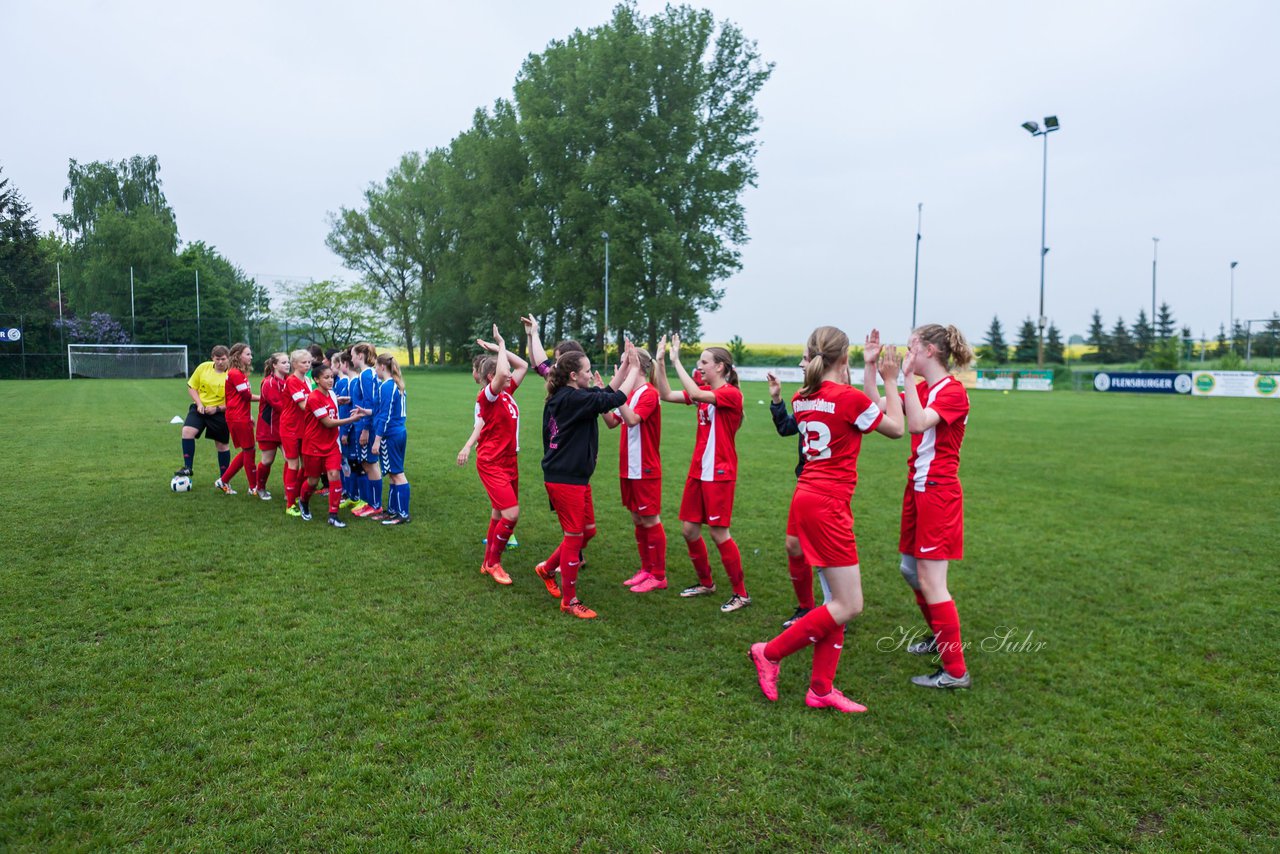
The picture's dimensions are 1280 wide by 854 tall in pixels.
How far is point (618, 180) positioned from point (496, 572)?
138ft

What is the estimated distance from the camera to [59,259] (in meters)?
58.2

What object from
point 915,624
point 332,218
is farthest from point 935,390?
point 332,218

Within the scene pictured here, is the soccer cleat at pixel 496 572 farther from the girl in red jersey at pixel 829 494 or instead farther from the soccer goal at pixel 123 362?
the soccer goal at pixel 123 362

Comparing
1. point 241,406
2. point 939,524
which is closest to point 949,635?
point 939,524

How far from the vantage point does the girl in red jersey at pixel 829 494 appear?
13.0ft

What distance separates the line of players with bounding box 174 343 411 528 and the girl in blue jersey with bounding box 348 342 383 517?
0.04 feet

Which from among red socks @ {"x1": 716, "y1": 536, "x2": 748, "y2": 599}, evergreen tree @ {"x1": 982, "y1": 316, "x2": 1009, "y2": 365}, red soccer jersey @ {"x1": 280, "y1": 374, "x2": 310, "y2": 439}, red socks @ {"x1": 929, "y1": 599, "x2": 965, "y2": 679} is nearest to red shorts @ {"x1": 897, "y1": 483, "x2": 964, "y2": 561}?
red socks @ {"x1": 929, "y1": 599, "x2": 965, "y2": 679}

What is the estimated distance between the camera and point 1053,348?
202 ft

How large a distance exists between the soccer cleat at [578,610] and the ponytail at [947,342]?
2935mm

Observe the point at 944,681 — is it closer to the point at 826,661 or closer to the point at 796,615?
the point at 826,661

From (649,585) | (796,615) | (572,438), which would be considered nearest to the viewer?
(572,438)

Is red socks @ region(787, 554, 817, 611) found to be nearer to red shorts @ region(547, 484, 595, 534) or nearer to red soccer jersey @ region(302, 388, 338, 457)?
red shorts @ region(547, 484, 595, 534)

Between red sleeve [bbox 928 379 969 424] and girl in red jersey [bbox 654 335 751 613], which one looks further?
girl in red jersey [bbox 654 335 751 613]

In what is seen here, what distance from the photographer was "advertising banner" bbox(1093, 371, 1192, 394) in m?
34.0
